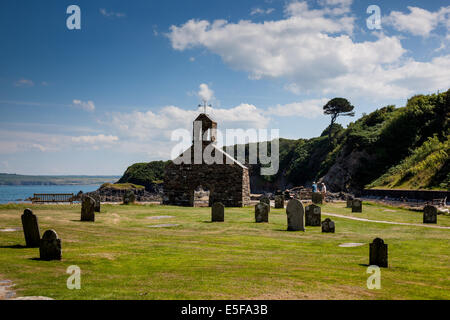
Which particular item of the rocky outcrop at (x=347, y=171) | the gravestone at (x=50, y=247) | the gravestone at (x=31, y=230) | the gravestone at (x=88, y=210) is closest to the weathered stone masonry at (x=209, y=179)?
the gravestone at (x=88, y=210)

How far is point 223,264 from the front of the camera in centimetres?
889

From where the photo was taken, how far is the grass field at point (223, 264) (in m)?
6.47

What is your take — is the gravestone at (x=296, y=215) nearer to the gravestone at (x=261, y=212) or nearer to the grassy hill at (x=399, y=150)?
the gravestone at (x=261, y=212)

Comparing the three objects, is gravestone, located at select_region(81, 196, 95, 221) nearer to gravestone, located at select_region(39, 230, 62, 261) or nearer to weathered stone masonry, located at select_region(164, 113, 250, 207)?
gravestone, located at select_region(39, 230, 62, 261)

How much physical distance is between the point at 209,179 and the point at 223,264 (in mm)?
23571

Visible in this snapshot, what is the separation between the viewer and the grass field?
21.2 feet

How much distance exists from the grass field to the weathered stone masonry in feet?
54.2

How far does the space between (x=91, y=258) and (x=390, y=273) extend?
737 centimetres

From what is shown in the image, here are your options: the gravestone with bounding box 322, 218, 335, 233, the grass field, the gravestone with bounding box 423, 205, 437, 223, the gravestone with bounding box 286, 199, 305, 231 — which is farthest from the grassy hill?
the grass field

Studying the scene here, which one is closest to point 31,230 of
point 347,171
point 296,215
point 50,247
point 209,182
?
point 50,247

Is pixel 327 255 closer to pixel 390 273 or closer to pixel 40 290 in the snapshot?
pixel 390 273

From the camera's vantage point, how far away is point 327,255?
412 inches

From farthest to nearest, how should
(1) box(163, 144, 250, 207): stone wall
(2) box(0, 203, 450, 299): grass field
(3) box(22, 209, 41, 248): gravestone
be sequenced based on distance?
1. (1) box(163, 144, 250, 207): stone wall
2. (3) box(22, 209, 41, 248): gravestone
3. (2) box(0, 203, 450, 299): grass field
